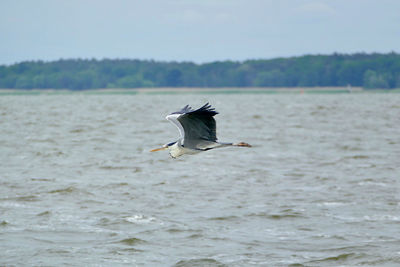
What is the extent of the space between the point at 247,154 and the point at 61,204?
1230cm

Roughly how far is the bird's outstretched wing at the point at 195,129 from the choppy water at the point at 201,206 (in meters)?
2.39

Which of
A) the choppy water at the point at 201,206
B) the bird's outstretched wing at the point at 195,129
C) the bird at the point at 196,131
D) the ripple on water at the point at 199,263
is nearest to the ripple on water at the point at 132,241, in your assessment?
the choppy water at the point at 201,206

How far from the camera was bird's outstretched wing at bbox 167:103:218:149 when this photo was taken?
34.9 feet

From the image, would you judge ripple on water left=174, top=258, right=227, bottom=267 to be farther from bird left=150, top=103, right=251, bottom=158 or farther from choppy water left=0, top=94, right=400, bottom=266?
bird left=150, top=103, right=251, bottom=158

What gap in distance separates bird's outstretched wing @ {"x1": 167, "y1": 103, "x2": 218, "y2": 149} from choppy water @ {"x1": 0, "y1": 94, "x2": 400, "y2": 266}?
94.1 inches

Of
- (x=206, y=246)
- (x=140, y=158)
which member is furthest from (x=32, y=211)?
(x=140, y=158)

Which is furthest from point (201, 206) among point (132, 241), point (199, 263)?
point (199, 263)

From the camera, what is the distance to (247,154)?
91.1ft

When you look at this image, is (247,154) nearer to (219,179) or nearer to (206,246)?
Result: (219,179)

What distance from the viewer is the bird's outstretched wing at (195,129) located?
10633mm

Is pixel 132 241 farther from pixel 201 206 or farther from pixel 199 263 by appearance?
pixel 201 206

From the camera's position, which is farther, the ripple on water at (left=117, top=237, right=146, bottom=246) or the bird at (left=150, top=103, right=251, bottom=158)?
the ripple on water at (left=117, top=237, right=146, bottom=246)

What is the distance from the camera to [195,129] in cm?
1082

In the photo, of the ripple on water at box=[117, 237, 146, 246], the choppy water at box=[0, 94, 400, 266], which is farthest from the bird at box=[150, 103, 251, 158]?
the ripple on water at box=[117, 237, 146, 246]
